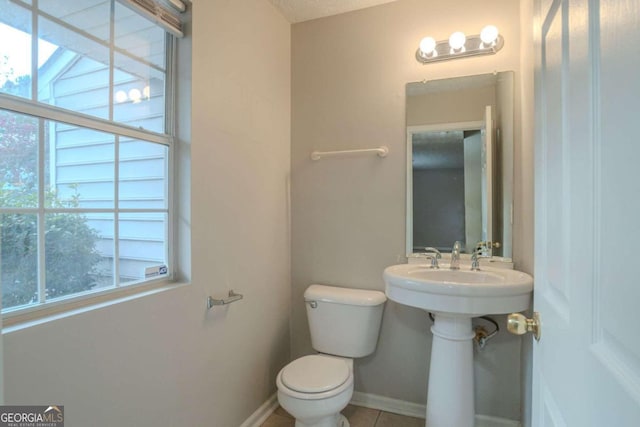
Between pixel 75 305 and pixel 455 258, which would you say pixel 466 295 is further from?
pixel 75 305

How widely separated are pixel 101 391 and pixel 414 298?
1211 mm

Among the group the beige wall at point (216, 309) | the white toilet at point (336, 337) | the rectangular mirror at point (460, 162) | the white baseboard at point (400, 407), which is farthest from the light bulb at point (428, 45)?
the white baseboard at point (400, 407)

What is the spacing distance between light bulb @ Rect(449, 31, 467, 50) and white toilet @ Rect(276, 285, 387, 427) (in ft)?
4.79

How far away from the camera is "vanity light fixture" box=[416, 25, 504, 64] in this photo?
172 cm

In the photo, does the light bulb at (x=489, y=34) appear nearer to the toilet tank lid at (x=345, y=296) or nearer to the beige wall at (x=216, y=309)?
the beige wall at (x=216, y=309)

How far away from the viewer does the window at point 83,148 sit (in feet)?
3.02

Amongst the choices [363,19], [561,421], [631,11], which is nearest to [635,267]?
[631,11]

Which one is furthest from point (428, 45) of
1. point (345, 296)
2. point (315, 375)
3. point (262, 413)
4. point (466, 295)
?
point (262, 413)

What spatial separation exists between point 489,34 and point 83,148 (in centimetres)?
194

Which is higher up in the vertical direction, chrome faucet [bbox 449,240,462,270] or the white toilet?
chrome faucet [bbox 449,240,462,270]

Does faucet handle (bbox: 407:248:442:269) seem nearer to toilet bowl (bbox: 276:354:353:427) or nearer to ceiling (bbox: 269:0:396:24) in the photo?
toilet bowl (bbox: 276:354:353:427)

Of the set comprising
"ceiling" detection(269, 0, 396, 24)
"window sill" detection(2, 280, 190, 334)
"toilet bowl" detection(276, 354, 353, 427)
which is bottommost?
"toilet bowl" detection(276, 354, 353, 427)

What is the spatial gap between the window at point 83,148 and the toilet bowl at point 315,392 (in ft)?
2.51

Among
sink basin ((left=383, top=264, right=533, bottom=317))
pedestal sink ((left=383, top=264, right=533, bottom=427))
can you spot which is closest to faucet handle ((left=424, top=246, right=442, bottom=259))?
pedestal sink ((left=383, top=264, right=533, bottom=427))
